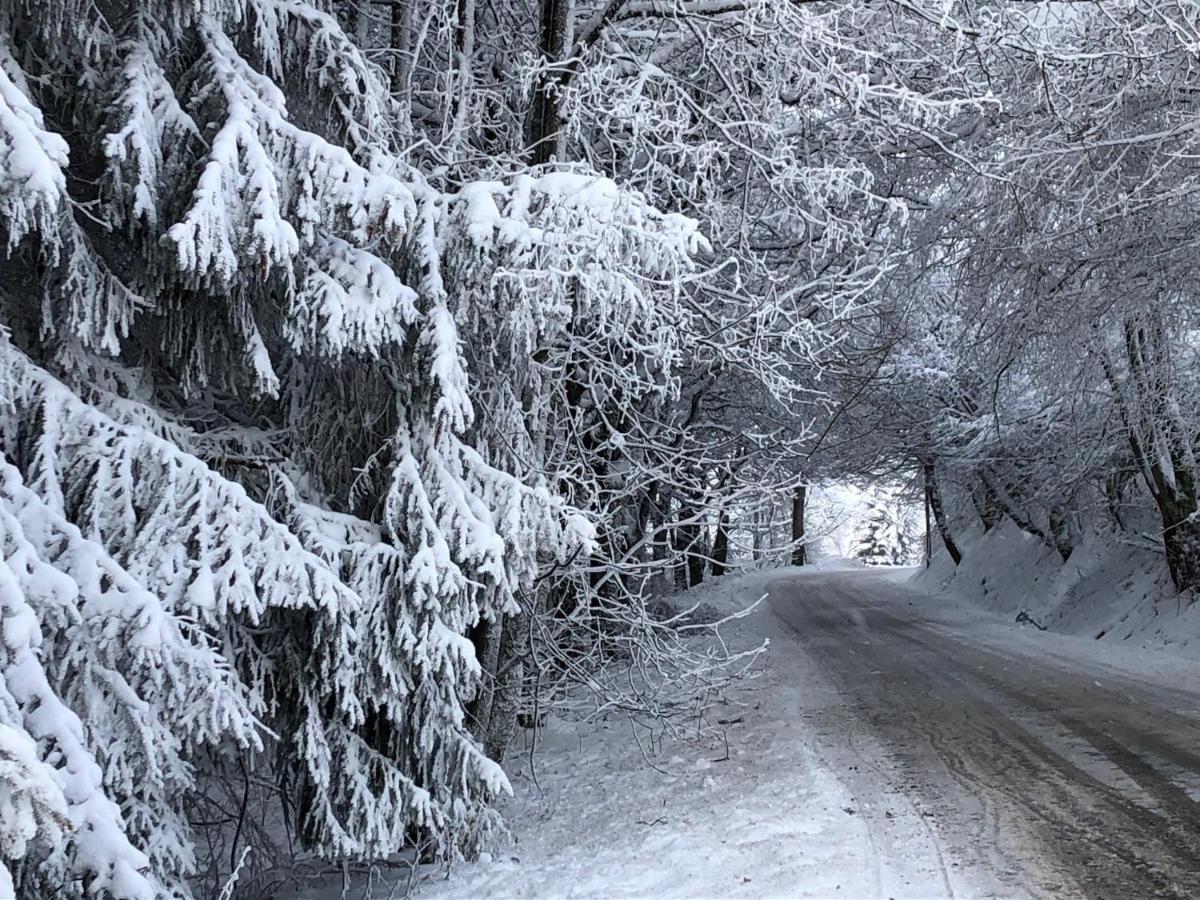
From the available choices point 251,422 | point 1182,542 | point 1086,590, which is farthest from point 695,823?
point 1086,590

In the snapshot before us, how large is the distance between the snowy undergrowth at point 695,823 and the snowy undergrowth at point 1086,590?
737cm

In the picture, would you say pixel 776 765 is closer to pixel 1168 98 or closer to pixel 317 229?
pixel 317 229

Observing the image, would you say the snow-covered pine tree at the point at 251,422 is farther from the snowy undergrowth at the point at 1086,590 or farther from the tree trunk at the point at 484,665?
the snowy undergrowth at the point at 1086,590

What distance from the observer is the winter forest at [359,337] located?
396cm

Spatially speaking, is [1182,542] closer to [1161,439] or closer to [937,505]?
[1161,439]

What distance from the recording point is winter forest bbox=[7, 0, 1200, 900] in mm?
3965

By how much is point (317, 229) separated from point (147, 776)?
269cm

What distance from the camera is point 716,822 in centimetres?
A: 622

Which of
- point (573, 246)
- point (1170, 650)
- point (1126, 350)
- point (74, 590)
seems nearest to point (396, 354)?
point (573, 246)

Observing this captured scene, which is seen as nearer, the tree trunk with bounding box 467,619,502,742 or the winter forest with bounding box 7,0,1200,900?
the winter forest with bounding box 7,0,1200,900

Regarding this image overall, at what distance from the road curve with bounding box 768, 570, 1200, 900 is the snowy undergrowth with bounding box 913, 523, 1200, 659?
1116mm

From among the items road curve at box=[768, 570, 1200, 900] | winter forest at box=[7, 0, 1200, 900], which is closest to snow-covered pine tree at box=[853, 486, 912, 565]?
road curve at box=[768, 570, 1200, 900]

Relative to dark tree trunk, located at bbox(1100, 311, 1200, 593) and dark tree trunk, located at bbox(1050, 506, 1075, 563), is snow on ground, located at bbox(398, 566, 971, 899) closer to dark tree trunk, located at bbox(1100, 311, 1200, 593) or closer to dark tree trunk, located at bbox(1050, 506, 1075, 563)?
dark tree trunk, located at bbox(1100, 311, 1200, 593)

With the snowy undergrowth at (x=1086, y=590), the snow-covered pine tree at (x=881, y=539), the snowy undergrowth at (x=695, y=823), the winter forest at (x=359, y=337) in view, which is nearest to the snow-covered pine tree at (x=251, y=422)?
the winter forest at (x=359, y=337)
